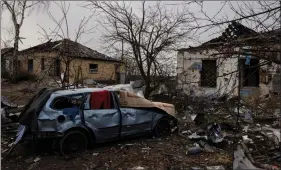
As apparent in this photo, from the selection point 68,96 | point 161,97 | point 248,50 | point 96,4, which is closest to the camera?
point 248,50

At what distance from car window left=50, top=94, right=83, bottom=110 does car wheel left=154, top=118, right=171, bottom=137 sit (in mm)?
2506

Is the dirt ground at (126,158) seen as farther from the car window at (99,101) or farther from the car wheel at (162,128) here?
Result: the car window at (99,101)

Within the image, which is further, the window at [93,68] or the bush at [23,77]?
the window at [93,68]

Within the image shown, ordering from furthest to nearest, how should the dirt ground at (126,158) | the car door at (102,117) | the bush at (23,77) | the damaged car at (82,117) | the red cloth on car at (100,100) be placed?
the bush at (23,77) < the red cloth on car at (100,100) < the car door at (102,117) < the damaged car at (82,117) < the dirt ground at (126,158)

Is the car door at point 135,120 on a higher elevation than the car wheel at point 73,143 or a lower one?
higher

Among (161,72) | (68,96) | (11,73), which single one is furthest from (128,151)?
(11,73)

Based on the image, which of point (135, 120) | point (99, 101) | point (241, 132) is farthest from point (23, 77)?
point (241, 132)

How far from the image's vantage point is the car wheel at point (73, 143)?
7551mm

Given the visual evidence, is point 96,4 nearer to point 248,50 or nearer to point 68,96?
point 68,96

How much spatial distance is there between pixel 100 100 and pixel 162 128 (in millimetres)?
2247

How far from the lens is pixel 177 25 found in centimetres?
1441

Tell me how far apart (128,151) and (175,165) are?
4.86ft

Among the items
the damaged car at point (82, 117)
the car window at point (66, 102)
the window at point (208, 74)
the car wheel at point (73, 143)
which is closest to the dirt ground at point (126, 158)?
the car wheel at point (73, 143)

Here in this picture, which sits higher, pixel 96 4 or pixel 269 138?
pixel 96 4
